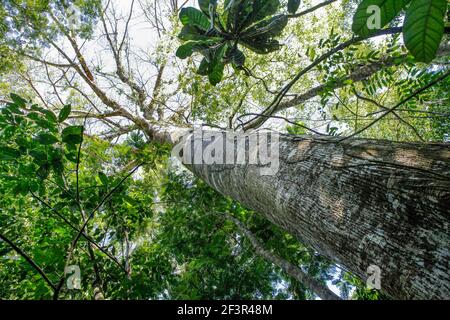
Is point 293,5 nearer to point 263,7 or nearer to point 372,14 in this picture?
point 263,7

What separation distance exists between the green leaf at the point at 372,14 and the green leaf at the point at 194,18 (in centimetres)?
142

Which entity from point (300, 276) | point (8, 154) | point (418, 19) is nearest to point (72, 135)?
point (8, 154)

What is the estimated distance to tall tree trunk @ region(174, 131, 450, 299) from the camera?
24.2 inches

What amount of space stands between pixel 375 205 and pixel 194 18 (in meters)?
1.97

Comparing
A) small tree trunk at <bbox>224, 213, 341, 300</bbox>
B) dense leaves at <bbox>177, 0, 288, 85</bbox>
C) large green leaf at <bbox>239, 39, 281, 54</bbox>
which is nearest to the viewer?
small tree trunk at <bbox>224, 213, 341, 300</bbox>

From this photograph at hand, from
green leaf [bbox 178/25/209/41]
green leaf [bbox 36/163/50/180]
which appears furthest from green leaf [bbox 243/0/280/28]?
green leaf [bbox 36/163/50/180]

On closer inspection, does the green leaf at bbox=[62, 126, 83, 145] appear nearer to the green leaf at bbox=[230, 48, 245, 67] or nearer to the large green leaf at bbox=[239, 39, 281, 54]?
the green leaf at bbox=[230, 48, 245, 67]

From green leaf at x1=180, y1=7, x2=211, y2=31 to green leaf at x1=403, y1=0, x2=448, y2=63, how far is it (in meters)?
1.67

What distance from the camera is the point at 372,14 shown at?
94 cm

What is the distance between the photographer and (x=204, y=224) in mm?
3182

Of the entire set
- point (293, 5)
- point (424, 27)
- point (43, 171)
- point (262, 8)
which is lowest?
point (43, 171)
